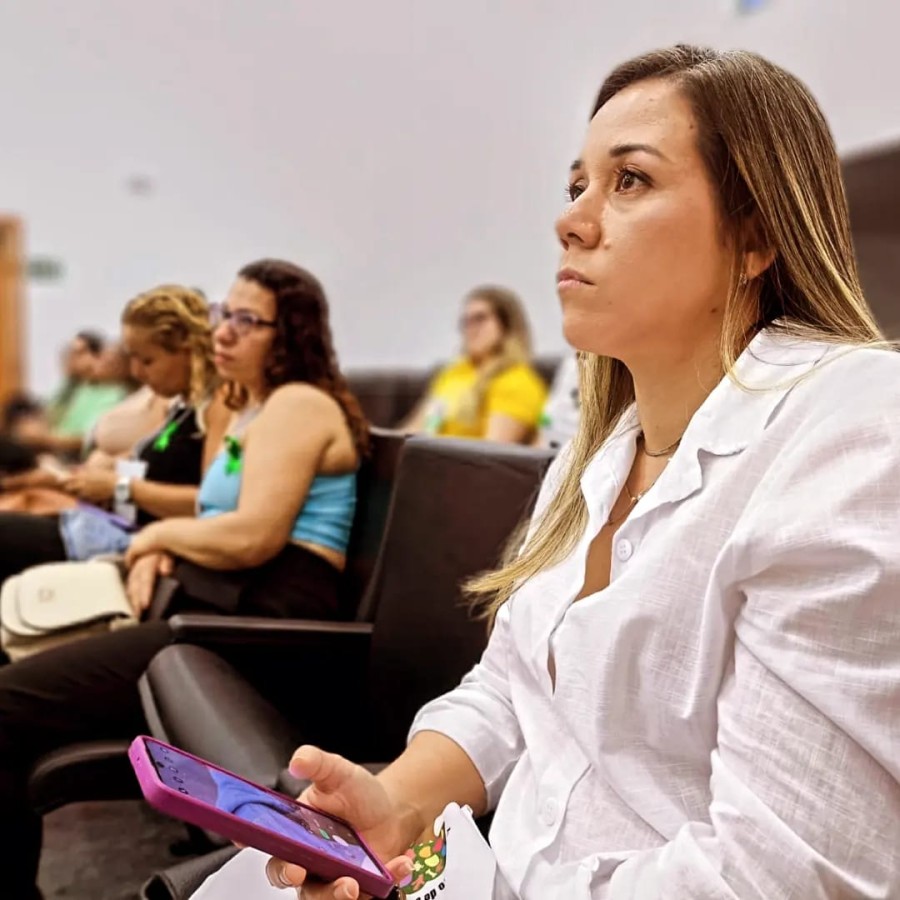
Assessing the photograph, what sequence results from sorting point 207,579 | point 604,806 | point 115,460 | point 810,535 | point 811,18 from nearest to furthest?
1. point 810,535
2. point 604,806
3. point 207,579
4. point 115,460
5. point 811,18

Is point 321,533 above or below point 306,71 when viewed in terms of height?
below

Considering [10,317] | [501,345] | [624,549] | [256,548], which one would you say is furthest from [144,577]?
[10,317]

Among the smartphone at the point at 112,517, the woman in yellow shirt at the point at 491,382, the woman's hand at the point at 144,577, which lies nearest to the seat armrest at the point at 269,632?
the woman's hand at the point at 144,577

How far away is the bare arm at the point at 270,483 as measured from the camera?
165cm

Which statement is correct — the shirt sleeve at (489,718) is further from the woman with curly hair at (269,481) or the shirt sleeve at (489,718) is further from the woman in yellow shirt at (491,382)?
the woman in yellow shirt at (491,382)

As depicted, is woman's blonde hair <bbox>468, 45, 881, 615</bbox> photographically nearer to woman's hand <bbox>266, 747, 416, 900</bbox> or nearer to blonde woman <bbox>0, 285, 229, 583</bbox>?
woman's hand <bbox>266, 747, 416, 900</bbox>

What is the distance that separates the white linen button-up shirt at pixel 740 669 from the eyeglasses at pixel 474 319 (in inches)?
126

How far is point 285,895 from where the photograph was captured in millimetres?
766

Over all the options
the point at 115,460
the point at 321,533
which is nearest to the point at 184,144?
the point at 115,460

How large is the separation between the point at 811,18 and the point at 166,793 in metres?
3.98

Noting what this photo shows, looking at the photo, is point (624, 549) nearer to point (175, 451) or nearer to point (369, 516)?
point (369, 516)

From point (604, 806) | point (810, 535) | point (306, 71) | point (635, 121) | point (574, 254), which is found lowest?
point (604, 806)

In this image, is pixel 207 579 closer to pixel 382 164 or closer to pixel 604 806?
pixel 604 806

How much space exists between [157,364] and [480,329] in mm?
2410
